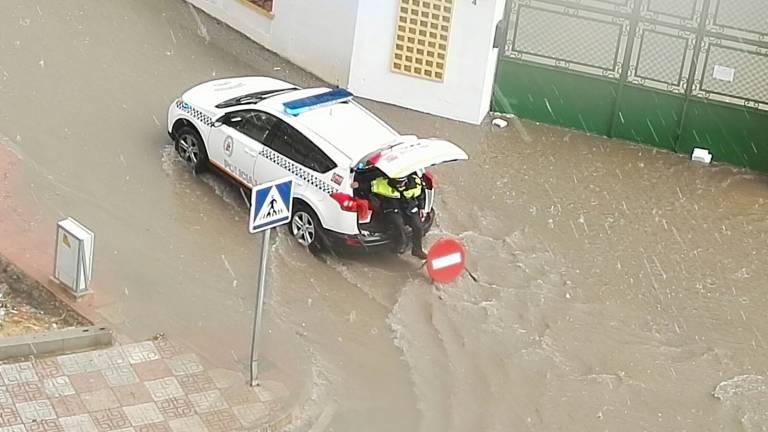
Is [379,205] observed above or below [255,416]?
above

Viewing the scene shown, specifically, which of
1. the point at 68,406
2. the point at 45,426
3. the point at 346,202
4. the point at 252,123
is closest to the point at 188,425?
the point at 68,406

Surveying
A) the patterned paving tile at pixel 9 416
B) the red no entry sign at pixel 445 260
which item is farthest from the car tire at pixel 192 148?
the patterned paving tile at pixel 9 416

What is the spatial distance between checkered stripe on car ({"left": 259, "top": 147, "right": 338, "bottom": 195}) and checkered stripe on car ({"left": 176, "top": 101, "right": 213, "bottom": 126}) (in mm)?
1014

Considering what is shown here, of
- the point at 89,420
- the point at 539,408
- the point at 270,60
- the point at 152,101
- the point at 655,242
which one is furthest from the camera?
the point at 270,60

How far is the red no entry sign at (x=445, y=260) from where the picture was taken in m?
14.6

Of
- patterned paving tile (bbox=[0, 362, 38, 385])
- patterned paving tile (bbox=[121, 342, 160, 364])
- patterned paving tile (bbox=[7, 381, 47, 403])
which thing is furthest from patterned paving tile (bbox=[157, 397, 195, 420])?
patterned paving tile (bbox=[0, 362, 38, 385])

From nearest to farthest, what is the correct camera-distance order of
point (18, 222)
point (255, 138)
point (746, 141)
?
point (18, 222) < point (255, 138) < point (746, 141)

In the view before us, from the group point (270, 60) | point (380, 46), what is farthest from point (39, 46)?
point (380, 46)

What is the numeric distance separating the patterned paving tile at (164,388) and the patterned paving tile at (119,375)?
16 cm

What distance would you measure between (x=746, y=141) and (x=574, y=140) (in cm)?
249

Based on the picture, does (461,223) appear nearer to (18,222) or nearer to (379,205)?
(379,205)

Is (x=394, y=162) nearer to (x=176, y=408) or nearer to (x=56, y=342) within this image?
(x=176, y=408)

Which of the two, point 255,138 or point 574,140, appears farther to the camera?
point 574,140

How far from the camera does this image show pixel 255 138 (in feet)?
50.8
